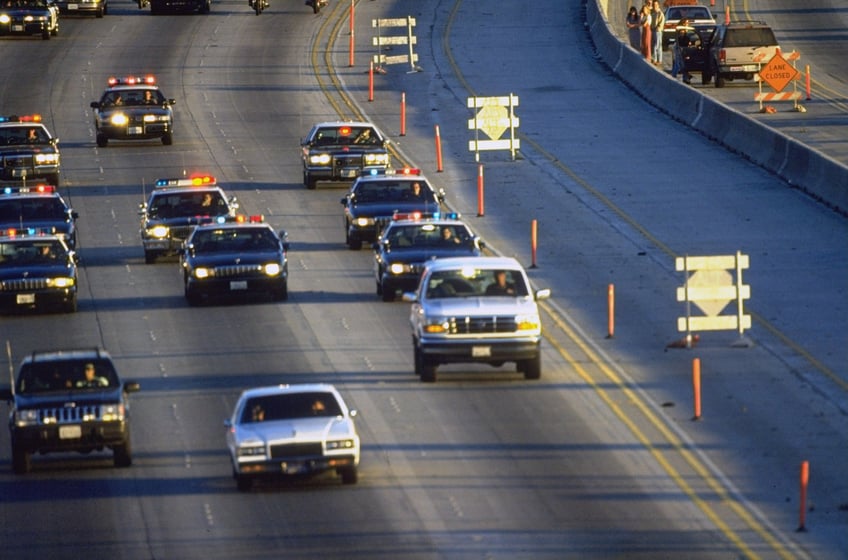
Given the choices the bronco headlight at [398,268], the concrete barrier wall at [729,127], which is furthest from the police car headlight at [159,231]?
the concrete barrier wall at [729,127]

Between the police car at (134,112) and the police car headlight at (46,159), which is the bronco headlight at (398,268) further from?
the police car at (134,112)

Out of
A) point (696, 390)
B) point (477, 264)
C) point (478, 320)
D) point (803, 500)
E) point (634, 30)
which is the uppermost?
point (477, 264)

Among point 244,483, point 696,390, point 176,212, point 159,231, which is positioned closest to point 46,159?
point 176,212

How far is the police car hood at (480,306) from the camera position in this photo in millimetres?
31266

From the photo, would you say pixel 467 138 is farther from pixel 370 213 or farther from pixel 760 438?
pixel 760 438

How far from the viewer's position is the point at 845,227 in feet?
144

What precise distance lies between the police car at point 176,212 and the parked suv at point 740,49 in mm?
22456

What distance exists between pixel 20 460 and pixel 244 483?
3.09 meters

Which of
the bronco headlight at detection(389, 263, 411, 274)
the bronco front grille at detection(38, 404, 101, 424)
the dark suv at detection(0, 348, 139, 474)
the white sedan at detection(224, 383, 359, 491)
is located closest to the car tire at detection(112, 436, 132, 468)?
the dark suv at detection(0, 348, 139, 474)

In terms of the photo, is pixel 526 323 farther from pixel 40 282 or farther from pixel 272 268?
pixel 40 282

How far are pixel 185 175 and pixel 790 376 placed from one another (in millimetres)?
25924

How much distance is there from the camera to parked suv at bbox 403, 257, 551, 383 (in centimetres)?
3109

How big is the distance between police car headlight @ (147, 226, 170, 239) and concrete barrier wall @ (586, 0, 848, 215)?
13.4 meters

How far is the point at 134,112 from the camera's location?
59.2 meters
